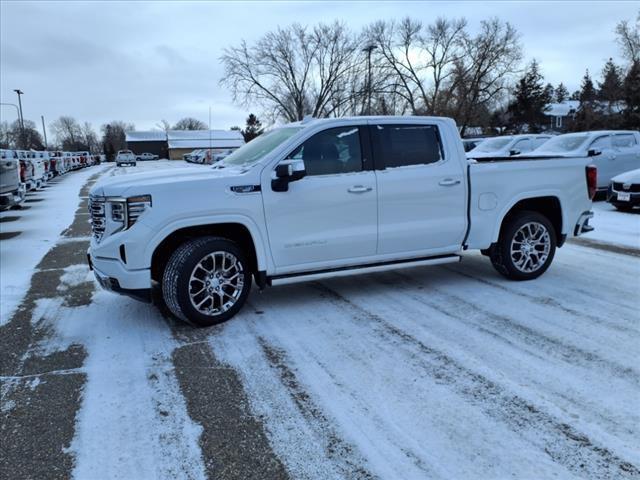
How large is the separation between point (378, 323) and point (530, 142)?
51.9 ft

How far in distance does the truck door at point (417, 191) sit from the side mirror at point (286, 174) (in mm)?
959

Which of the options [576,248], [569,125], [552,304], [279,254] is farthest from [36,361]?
[569,125]

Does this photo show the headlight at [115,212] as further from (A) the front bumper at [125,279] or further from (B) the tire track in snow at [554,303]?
(B) the tire track in snow at [554,303]

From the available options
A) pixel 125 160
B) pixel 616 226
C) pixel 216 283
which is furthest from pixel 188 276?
pixel 125 160

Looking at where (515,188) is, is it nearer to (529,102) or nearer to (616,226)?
(616,226)

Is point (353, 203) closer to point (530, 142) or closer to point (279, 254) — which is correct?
point (279, 254)

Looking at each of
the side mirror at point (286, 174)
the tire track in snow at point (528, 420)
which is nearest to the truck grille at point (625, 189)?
the tire track in snow at point (528, 420)

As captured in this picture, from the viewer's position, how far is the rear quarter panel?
19.5 feet

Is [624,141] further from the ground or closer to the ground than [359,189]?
further from the ground

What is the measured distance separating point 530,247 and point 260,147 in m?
3.37

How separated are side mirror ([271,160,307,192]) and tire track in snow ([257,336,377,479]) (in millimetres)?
1526

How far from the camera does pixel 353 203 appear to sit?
17.6ft

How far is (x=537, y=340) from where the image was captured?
448 cm

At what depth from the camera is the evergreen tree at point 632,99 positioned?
38.7 meters
